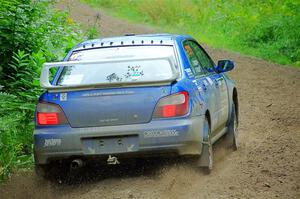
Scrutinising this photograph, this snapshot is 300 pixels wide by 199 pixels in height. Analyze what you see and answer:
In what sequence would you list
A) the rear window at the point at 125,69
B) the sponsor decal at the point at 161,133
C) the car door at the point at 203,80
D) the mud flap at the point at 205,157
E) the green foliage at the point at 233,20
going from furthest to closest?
the green foliage at the point at 233,20, the car door at the point at 203,80, the mud flap at the point at 205,157, the rear window at the point at 125,69, the sponsor decal at the point at 161,133

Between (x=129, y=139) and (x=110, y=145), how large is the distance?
0.65ft

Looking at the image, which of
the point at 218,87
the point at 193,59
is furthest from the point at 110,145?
the point at 218,87

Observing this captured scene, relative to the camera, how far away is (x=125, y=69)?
25.8ft

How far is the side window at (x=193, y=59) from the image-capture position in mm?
8570

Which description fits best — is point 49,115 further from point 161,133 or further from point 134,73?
point 161,133

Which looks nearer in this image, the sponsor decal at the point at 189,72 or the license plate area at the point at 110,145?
the license plate area at the point at 110,145

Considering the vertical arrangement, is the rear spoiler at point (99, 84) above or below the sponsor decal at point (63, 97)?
above

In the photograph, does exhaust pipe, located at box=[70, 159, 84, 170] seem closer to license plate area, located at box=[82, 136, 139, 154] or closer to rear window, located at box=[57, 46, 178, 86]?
license plate area, located at box=[82, 136, 139, 154]

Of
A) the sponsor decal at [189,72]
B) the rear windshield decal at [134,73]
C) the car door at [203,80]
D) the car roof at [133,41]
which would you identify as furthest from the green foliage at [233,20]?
the rear windshield decal at [134,73]

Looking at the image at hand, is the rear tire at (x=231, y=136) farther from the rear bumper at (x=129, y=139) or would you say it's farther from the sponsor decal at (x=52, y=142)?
the sponsor decal at (x=52, y=142)

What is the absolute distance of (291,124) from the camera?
1216 cm

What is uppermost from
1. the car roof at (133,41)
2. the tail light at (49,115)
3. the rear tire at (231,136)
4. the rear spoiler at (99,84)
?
the car roof at (133,41)

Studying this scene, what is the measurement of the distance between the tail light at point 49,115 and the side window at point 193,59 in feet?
5.46

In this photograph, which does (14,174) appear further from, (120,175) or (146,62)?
(146,62)
